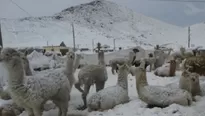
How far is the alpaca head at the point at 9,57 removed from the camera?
6.78 meters

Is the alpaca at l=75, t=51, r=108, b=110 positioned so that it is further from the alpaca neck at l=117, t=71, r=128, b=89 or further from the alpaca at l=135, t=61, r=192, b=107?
the alpaca at l=135, t=61, r=192, b=107

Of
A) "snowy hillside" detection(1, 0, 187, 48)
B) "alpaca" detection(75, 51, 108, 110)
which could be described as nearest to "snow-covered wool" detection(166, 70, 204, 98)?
"alpaca" detection(75, 51, 108, 110)

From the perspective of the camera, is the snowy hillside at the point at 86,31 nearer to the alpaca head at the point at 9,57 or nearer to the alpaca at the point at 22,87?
the alpaca at the point at 22,87

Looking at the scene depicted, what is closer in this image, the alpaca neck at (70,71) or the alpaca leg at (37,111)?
the alpaca leg at (37,111)

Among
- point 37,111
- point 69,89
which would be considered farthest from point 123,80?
point 37,111

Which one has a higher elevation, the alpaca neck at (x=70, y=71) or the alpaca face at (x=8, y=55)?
the alpaca face at (x=8, y=55)

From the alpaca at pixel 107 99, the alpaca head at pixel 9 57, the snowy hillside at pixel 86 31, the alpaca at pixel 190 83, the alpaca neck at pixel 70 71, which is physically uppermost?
the snowy hillside at pixel 86 31

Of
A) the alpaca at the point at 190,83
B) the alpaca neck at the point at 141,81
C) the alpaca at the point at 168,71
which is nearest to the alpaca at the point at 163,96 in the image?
the alpaca neck at the point at 141,81

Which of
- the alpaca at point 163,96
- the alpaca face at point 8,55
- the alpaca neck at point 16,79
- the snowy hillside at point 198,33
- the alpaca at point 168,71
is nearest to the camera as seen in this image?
the alpaca face at point 8,55

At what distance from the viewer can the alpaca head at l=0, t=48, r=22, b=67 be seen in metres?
6.78

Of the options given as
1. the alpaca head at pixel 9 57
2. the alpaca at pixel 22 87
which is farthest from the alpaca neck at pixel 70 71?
the alpaca head at pixel 9 57

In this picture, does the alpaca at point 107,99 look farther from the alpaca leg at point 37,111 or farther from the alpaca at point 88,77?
the alpaca leg at point 37,111

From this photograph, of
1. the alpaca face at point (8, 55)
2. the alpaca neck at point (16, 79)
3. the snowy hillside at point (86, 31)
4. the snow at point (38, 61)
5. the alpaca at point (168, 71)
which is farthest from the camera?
the snowy hillside at point (86, 31)

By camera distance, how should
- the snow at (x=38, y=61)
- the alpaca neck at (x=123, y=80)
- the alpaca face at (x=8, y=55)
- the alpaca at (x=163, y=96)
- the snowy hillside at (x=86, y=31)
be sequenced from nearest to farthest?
1. the alpaca face at (x=8, y=55)
2. the alpaca at (x=163, y=96)
3. the alpaca neck at (x=123, y=80)
4. the snow at (x=38, y=61)
5. the snowy hillside at (x=86, y=31)
